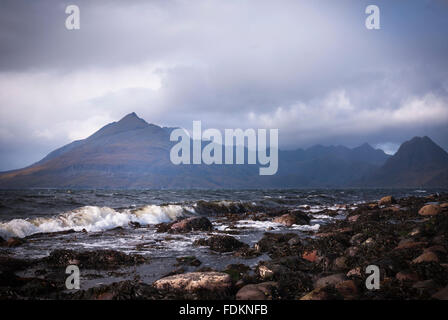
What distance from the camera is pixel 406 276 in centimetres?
708

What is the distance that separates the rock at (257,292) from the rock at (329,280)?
1134 mm

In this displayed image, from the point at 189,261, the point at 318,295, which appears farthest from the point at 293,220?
the point at 318,295

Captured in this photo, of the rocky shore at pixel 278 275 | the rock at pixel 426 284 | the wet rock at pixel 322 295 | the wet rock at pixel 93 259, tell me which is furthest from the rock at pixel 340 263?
the wet rock at pixel 93 259

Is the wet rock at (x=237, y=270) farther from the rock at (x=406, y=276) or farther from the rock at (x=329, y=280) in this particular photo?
the rock at (x=406, y=276)

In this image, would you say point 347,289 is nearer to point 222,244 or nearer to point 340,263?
point 340,263

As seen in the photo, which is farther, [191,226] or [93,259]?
[191,226]

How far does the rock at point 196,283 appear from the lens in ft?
23.3

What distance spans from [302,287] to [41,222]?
19656 mm

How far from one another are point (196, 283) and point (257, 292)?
1682mm

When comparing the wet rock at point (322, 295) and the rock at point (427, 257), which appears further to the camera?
the rock at point (427, 257)

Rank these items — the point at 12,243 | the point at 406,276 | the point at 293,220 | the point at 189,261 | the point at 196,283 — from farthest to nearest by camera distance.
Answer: the point at 293,220 → the point at 12,243 → the point at 189,261 → the point at 196,283 → the point at 406,276

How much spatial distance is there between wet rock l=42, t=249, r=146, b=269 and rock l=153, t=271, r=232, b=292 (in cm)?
393

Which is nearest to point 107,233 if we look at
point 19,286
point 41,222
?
point 41,222
